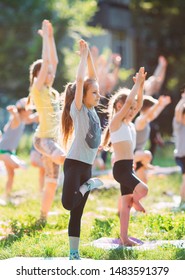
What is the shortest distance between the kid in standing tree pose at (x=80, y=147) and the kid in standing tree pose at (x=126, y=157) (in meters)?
0.33

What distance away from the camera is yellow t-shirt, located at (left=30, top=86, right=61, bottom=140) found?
6770 mm

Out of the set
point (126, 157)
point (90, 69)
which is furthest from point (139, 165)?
point (90, 69)

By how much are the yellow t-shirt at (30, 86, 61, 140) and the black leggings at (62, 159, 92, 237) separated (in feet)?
5.45

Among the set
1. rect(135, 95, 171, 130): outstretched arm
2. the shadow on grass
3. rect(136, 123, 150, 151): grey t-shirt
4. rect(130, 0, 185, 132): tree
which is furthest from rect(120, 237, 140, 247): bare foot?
rect(130, 0, 185, 132): tree

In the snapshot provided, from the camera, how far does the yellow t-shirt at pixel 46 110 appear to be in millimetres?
6770

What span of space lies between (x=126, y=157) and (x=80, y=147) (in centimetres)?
67

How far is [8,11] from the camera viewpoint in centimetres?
1988

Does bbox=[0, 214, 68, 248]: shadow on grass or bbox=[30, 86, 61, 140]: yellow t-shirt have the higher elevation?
bbox=[30, 86, 61, 140]: yellow t-shirt

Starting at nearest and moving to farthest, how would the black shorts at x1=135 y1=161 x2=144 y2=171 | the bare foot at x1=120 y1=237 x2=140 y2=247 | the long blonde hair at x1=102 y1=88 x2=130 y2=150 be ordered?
the bare foot at x1=120 y1=237 x2=140 y2=247 < the long blonde hair at x1=102 y1=88 x2=130 y2=150 < the black shorts at x1=135 y1=161 x2=144 y2=171

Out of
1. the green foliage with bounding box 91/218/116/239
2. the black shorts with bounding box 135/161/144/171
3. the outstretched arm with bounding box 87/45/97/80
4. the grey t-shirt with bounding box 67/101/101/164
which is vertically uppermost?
the outstretched arm with bounding box 87/45/97/80

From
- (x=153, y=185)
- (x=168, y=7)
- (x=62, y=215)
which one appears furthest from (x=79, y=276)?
(x=168, y=7)

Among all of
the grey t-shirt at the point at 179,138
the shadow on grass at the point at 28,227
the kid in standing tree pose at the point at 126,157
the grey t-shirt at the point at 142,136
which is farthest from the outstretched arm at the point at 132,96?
the grey t-shirt at the point at 179,138

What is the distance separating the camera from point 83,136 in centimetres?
518

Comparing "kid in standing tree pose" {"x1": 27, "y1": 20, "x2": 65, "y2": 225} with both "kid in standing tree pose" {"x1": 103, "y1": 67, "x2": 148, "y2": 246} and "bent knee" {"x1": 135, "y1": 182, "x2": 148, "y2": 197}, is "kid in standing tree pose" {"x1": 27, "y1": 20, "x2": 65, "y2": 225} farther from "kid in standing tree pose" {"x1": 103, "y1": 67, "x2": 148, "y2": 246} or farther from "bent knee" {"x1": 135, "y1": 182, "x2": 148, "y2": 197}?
"bent knee" {"x1": 135, "y1": 182, "x2": 148, "y2": 197}
